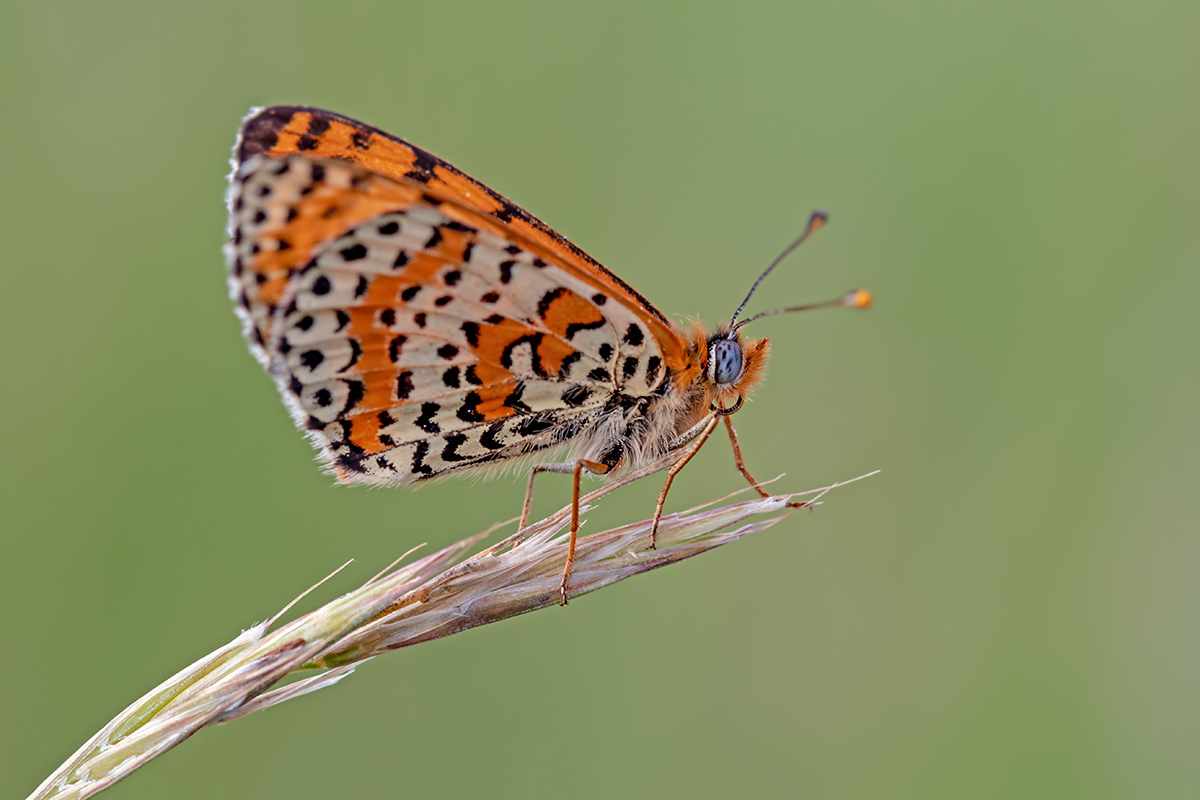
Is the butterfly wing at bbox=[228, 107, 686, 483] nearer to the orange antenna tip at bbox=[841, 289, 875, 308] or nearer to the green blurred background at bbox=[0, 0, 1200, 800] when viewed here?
the orange antenna tip at bbox=[841, 289, 875, 308]

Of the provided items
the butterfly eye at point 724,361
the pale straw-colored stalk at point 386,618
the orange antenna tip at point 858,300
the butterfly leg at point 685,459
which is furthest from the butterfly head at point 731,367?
the pale straw-colored stalk at point 386,618

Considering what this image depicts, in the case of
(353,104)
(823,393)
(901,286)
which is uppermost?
(353,104)

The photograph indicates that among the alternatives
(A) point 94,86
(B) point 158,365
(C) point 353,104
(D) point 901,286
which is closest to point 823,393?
(D) point 901,286

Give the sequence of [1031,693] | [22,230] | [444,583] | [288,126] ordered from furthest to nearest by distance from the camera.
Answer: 1. [22,230]
2. [1031,693]
3. [288,126]
4. [444,583]

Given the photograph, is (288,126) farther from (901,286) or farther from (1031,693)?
(1031,693)

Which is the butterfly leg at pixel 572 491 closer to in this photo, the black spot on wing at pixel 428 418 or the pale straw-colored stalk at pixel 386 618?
the pale straw-colored stalk at pixel 386 618

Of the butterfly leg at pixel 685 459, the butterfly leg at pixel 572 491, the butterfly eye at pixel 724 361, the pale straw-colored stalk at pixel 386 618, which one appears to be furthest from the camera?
the butterfly eye at pixel 724 361

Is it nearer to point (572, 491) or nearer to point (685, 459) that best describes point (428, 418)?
point (572, 491)

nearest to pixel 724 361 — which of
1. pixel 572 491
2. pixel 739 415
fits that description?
pixel 572 491
